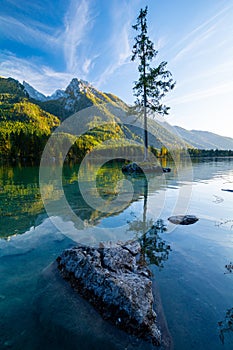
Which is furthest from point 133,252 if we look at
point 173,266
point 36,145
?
point 36,145

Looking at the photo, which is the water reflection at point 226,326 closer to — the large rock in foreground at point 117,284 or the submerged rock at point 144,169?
the large rock in foreground at point 117,284

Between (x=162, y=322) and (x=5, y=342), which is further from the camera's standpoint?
(x=162, y=322)

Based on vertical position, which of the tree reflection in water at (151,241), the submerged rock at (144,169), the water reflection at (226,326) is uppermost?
the submerged rock at (144,169)

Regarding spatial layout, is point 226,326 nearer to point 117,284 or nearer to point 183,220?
point 117,284

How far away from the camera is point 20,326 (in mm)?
3529

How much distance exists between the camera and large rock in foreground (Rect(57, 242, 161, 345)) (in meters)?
3.44

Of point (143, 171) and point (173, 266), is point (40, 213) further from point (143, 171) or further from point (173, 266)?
point (143, 171)

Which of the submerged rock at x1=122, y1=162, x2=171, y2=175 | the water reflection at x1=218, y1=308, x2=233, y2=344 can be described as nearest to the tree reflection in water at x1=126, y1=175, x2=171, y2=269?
the water reflection at x1=218, y1=308, x2=233, y2=344

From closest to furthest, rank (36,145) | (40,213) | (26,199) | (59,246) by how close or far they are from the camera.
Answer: (59,246)
(40,213)
(26,199)
(36,145)

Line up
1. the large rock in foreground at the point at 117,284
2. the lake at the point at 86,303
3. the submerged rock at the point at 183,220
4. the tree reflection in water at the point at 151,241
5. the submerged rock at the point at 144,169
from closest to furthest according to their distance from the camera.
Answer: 1. the lake at the point at 86,303
2. the large rock in foreground at the point at 117,284
3. the tree reflection in water at the point at 151,241
4. the submerged rock at the point at 183,220
5. the submerged rock at the point at 144,169

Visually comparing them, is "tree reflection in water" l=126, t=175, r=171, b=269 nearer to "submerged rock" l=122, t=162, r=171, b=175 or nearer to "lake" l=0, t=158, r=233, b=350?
"lake" l=0, t=158, r=233, b=350

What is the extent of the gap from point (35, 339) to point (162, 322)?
2.32m

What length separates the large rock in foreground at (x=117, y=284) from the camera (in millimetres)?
3438

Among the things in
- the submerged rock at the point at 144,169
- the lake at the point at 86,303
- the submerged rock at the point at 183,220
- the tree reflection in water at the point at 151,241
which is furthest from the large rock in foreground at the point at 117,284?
the submerged rock at the point at 144,169
